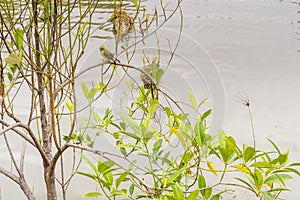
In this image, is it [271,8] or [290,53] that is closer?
A: [290,53]

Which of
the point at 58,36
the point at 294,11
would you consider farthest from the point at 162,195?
the point at 294,11

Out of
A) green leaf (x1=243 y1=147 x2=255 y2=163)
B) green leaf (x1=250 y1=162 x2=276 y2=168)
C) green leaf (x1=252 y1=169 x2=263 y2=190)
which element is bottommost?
green leaf (x1=252 y1=169 x2=263 y2=190)

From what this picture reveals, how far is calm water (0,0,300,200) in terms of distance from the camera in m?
1.19

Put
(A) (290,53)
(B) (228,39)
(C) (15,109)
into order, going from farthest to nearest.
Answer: (B) (228,39) < (A) (290,53) < (C) (15,109)

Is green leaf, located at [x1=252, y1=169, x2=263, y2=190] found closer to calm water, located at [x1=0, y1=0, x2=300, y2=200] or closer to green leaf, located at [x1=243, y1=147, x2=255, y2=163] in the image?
green leaf, located at [x1=243, y1=147, x2=255, y2=163]

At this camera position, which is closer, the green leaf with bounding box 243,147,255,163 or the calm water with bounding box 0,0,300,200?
the green leaf with bounding box 243,147,255,163

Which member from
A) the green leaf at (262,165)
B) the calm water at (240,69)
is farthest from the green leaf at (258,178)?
the calm water at (240,69)

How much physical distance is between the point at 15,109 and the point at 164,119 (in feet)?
2.21

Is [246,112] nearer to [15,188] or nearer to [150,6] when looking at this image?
[15,188]

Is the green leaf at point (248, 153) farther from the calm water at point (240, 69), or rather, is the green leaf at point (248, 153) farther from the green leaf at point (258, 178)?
the calm water at point (240, 69)

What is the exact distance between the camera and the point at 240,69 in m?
2.07

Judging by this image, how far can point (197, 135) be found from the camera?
0.46 metres

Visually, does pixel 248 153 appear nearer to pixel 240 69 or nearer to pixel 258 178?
pixel 258 178

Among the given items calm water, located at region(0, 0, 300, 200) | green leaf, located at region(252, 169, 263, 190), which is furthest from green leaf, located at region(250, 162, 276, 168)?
calm water, located at region(0, 0, 300, 200)
